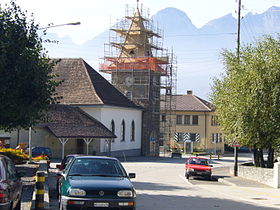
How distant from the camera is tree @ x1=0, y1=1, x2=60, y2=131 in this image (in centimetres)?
2105

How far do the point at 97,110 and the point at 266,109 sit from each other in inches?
1181

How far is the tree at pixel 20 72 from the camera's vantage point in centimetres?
2105

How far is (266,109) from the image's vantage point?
111 feet

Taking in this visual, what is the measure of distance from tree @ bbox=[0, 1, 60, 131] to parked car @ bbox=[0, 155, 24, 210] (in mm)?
6624

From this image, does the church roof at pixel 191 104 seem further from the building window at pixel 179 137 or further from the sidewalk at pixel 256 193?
the sidewalk at pixel 256 193

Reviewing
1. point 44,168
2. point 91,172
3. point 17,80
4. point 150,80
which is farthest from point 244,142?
point 150,80

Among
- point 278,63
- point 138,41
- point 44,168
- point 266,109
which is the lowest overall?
point 44,168

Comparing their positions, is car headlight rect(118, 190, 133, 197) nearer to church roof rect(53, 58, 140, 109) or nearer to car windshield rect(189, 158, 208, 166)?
car windshield rect(189, 158, 208, 166)

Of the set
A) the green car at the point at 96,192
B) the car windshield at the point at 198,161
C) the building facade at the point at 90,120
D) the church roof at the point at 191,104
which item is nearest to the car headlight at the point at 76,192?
the green car at the point at 96,192

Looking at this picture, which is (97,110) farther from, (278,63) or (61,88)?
(278,63)

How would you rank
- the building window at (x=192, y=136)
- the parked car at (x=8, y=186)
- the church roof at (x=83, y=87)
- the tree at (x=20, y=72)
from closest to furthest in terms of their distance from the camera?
1. the parked car at (x=8, y=186)
2. the tree at (x=20, y=72)
3. the church roof at (x=83, y=87)
4. the building window at (x=192, y=136)

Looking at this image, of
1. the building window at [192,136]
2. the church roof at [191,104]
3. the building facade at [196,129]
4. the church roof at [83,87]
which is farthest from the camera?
the church roof at [191,104]

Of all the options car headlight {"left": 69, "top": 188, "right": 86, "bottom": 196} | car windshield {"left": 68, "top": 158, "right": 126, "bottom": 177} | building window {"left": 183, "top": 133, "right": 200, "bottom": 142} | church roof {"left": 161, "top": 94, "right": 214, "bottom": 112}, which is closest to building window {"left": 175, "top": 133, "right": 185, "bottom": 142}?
building window {"left": 183, "top": 133, "right": 200, "bottom": 142}

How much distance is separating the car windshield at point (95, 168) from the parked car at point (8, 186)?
1.51 m
